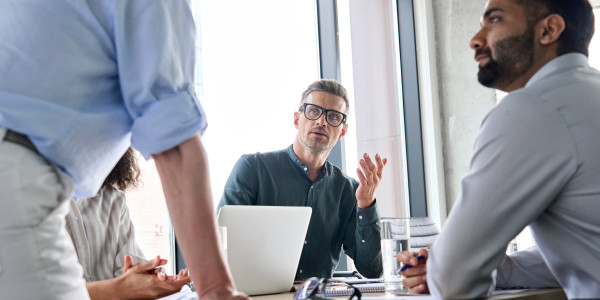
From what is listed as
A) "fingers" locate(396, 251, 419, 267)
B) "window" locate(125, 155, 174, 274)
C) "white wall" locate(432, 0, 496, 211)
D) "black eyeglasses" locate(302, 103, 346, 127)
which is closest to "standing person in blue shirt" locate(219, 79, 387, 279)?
"black eyeglasses" locate(302, 103, 346, 127)

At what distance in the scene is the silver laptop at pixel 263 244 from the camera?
182 centimetres

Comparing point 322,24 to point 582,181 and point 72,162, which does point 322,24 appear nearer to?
point 582,181

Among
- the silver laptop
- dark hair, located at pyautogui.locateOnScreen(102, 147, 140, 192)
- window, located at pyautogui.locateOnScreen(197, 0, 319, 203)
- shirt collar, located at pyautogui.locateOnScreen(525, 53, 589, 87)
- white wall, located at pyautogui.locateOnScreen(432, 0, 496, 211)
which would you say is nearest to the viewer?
shirt collar, located at pyautogui.locateOnScreen(525, 53, 589, 87)

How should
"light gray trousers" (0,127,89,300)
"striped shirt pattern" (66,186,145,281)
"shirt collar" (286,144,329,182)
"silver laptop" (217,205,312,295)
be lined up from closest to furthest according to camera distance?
"light gray trousers" (0,127,89,300)
"silver laptop" (217,205,312,295)
"striped shirt pattern" (66,186,145,281)
"shirt collar" (286,144,329,182)

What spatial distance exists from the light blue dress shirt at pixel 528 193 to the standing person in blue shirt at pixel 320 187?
157 centimetres

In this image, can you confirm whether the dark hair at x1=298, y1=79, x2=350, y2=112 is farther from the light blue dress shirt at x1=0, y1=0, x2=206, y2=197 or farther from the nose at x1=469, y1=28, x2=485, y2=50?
the light blue dress shirt at x1=0, y1=0, x2=206, y2=197

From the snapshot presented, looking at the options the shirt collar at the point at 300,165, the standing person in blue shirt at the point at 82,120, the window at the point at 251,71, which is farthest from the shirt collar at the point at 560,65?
the window at the point at 251,71

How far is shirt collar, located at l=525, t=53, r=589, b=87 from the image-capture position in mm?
1616

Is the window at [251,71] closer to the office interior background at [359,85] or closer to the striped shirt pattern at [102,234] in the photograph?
the office interior background at [359,85]

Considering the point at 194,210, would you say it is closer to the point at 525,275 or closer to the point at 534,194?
the point at 534,194

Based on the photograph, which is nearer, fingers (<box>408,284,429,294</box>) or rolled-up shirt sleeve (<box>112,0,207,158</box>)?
rolled-up shirt sleeve (<box>112,0,207,158</box>)

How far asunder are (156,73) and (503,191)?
83cm

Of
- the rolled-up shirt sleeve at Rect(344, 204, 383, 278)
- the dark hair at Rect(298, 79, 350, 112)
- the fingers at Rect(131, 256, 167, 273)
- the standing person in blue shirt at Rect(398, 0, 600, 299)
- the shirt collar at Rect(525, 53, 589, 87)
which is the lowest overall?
the rolled-up shirt sleeve at Rect(344, 204, 383, 278)

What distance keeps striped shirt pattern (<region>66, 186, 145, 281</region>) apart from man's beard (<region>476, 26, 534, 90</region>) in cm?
137
